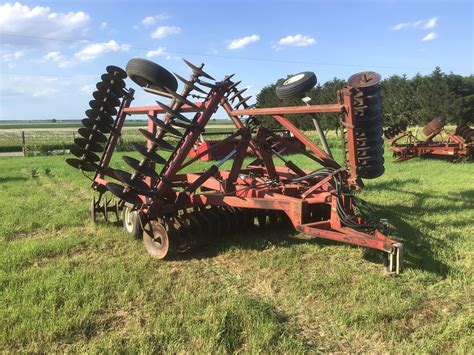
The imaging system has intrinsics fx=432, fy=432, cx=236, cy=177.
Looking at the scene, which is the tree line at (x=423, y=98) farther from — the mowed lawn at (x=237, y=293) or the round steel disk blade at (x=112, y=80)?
the mowed lawn at (x=237, y=293)

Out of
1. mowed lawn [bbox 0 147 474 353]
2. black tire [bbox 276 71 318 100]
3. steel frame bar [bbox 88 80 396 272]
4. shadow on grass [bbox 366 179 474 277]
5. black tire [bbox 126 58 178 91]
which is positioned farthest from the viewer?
black tire [bbox 276 71 318 100]

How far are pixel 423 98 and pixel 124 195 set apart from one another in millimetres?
41507

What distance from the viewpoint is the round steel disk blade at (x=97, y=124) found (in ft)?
21.1

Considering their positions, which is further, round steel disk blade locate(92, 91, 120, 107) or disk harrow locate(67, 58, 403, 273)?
round steel disk blade locate(92, 91, 120, 107)

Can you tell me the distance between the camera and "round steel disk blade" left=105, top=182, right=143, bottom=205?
4793 millimetres

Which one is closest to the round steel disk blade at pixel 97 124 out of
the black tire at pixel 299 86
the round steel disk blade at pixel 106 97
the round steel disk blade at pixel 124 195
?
the round steel disk blade at pixel 106 97

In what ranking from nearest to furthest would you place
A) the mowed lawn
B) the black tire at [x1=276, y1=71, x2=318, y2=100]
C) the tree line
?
the mowed lawn → the black tire at [x1=276, y1=71, x2=318, y2=100] → the tree line

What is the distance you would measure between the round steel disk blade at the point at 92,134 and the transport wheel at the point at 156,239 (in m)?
2.19

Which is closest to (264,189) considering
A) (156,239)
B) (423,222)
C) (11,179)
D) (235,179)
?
(235,179)

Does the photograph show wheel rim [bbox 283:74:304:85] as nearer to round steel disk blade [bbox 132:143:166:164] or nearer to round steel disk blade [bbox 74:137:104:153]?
round steel disk blade [bbox 132:143:166:164]

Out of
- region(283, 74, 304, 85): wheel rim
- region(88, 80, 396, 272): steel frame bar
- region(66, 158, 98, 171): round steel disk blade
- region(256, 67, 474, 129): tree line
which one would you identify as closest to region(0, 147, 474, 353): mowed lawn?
region(88, 80, 396, 272): steel frame bar

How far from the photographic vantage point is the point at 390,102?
142ft

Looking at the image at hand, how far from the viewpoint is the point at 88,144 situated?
21.4ft

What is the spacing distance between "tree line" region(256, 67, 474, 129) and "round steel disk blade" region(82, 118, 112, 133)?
29292mm
